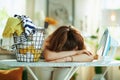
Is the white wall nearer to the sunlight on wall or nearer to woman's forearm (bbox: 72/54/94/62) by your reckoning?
the sunlight on wall

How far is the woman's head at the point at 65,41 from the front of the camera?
1.58 meters

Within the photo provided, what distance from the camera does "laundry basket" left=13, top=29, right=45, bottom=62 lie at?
1513 millimetres

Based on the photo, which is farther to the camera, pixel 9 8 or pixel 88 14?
pixel 88 14

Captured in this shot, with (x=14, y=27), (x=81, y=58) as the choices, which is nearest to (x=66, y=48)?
(x=81, y=58)

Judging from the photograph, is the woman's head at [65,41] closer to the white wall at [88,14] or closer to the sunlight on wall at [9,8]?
the sunlight on wall at [9,8]

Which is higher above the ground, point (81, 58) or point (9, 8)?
point (9, 8)

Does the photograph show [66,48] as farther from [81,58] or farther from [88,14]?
[88,14]

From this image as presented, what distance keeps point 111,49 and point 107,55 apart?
72mm

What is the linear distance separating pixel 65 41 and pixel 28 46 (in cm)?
26

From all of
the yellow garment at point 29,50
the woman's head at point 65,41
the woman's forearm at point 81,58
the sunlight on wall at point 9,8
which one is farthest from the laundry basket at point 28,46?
the sunlight on wall at point 9,8

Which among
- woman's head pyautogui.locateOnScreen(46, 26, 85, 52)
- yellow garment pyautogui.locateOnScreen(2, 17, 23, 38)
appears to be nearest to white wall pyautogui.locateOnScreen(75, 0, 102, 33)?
woman's head pyautogui.locateOnScreen(46, 26, 85, 52)

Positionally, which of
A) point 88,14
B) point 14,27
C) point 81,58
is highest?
point 88,14

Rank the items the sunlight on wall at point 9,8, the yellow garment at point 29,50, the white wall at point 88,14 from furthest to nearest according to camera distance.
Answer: the white wall at point 88,14, the sunlight on wall at point 9,8, the yellow garment at point 29,50

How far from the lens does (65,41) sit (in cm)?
158
